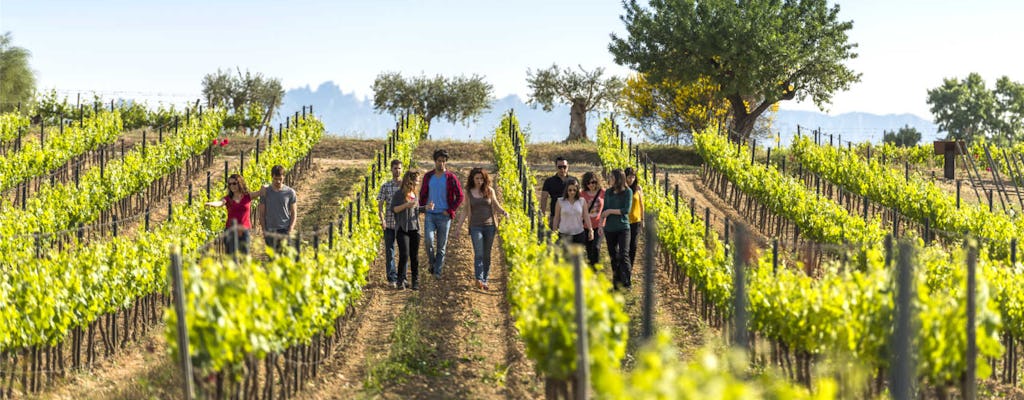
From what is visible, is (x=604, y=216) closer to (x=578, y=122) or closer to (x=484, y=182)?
(x=484, y=182)

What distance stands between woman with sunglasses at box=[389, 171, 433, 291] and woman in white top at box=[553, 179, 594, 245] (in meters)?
1.31

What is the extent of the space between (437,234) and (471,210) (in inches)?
32.0

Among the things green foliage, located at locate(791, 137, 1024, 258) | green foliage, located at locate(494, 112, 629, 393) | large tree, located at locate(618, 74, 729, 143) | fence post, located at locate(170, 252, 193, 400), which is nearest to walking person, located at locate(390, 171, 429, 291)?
green foliage, located at locate(494, 112, 629, 393)

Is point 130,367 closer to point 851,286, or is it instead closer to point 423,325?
point 423,325

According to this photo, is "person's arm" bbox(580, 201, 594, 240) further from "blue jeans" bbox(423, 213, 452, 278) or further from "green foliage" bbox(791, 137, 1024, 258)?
"green foliage" bbox(791, 137, 1024, 258)

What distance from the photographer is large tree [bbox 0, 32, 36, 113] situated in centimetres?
3812

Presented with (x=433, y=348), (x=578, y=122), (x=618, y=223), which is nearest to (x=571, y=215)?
(x=618, y=223)

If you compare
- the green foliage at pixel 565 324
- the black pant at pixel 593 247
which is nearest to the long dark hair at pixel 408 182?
the black pant at pixel 593 247

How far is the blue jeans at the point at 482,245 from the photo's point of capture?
458 inches

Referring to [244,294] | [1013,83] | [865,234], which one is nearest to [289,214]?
[244,294]

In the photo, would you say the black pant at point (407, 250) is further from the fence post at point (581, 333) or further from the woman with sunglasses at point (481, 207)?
→ the fence post at point (581, 333)

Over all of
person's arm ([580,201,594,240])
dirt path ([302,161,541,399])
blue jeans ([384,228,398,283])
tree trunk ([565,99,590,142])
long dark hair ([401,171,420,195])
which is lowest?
dirt path ([302,161,541,399])

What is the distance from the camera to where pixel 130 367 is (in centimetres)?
1009

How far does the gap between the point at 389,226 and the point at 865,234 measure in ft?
21.1
